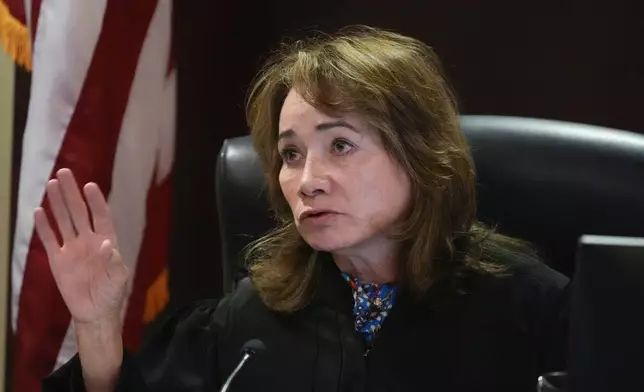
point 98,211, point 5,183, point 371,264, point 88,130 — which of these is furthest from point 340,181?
point 5,183

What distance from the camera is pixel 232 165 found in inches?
51.1

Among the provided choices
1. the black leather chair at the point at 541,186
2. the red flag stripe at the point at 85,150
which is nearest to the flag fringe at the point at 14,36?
the red flag stripe at the point at 85,150

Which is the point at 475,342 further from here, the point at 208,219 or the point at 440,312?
the point at 208,219

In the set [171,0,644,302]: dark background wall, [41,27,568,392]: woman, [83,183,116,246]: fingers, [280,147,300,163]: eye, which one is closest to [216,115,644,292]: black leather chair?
[41,27,568,392]: woman

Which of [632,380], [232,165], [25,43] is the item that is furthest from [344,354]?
[25,43]

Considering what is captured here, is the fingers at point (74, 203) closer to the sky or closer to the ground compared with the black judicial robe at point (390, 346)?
closer to the sky

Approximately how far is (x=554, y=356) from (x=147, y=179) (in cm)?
86

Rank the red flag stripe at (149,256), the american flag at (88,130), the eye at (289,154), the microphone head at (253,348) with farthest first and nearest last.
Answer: the red flag stripe at (149,256)
the american flag at (88,130)
the eye at (289,154)
the microphone head at (253,348)

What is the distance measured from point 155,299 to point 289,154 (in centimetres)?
67

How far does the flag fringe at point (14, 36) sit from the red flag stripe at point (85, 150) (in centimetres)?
12

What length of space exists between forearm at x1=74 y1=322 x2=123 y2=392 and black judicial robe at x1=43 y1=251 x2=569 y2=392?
0.04ft

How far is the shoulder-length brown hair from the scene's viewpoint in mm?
1059

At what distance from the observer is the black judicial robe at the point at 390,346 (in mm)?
1056

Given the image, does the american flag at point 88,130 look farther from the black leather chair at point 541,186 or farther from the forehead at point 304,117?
the forehead at point 304,117
